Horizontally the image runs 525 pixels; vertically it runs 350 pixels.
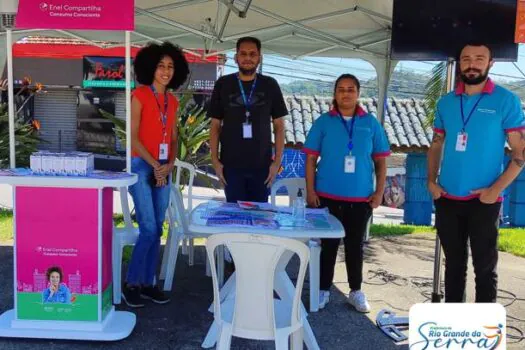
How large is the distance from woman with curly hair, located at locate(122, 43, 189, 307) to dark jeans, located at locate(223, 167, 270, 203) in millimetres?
432

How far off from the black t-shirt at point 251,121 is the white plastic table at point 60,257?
0.83 m

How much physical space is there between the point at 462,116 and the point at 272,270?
136 centimetres

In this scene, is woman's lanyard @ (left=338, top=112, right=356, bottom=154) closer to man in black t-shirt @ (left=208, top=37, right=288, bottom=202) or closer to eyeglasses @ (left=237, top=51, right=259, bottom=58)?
man in black t-shirt @ (left=208, top=37, right=288, bottom=202)

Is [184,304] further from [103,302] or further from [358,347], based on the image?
[358,347]

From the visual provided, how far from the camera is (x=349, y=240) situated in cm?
331

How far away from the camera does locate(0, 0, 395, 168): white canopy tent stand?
5004 mm

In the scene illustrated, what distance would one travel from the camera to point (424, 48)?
343cm

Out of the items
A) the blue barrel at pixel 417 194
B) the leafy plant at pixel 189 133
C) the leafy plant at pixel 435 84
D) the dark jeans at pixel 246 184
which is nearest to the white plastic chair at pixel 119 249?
the dark jeans at pixel 246 184

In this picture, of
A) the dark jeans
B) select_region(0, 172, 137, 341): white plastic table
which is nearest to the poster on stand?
select_region(0, 172, 137, 341): white plastic table

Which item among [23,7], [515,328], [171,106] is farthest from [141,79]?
[515,328]

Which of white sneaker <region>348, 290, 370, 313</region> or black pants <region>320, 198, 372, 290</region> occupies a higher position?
black pants <region>320, 198, 372, 290</region>

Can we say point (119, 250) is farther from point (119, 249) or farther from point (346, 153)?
point (346, 153)

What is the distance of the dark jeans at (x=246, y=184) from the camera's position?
3.52 metres

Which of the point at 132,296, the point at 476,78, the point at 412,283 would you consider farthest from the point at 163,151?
the point at 412,283
